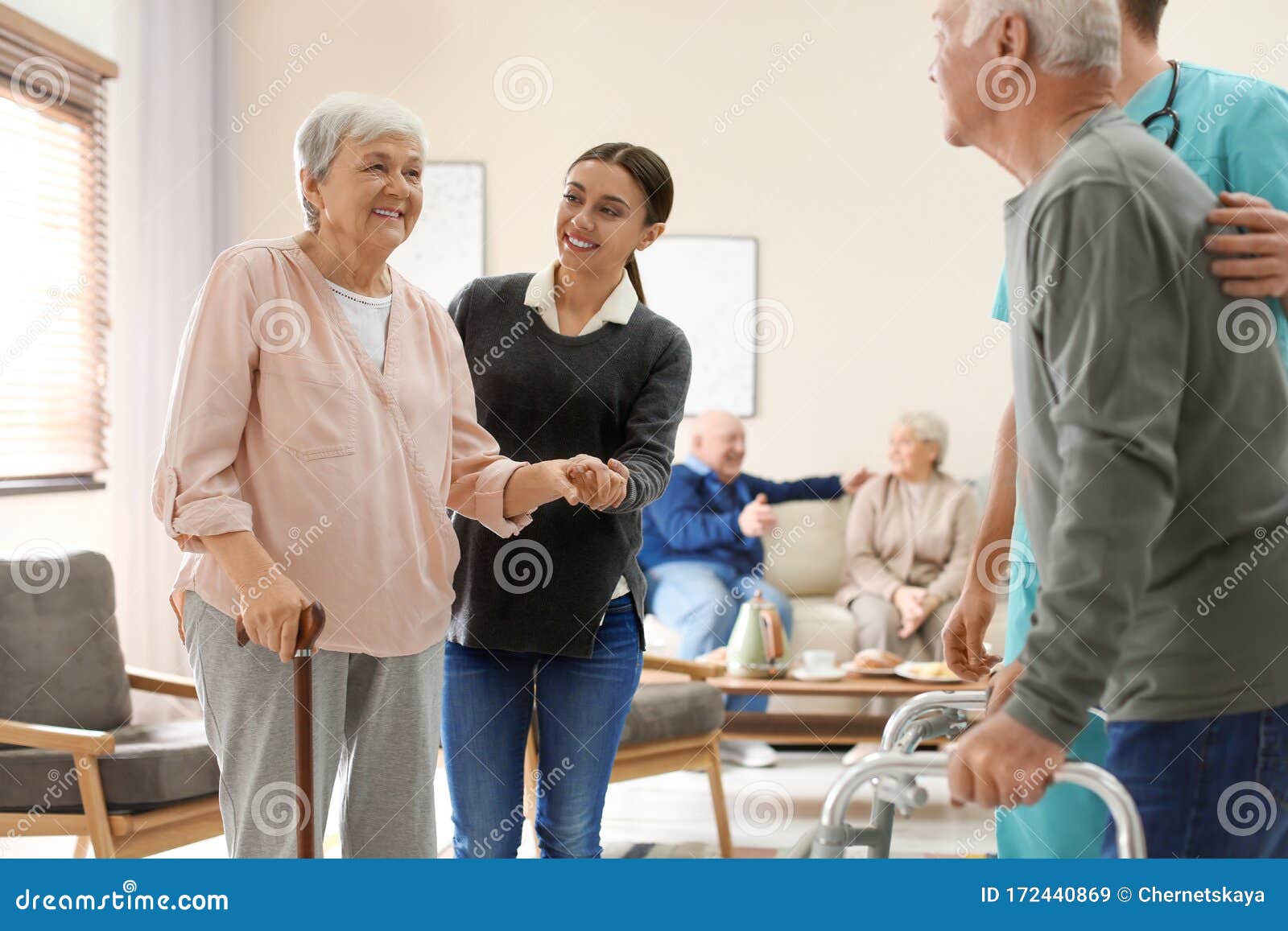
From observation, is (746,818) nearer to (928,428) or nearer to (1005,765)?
(928,428)

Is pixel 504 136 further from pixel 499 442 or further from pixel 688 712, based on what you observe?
pixel 499 442

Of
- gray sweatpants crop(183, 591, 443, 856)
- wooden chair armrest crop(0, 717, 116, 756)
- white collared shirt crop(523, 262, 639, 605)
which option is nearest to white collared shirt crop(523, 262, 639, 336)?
white collared shirt crop(523, 262, 639, 605)

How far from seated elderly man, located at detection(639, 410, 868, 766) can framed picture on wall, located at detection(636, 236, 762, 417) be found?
17.8 inches

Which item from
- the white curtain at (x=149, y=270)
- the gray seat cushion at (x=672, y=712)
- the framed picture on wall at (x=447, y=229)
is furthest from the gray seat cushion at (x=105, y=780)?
the framed picture on wall at (x=447, y=229)

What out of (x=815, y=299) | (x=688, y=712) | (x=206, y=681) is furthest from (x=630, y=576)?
(x=815, y=299)

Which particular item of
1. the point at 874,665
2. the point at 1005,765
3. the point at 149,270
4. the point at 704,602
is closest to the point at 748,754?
the point at 704,602

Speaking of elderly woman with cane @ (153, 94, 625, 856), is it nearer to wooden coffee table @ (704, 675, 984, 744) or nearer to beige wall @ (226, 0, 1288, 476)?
→ wooden coffee table @ (704, 675, 984, 744)

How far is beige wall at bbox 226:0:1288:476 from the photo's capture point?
4797mm

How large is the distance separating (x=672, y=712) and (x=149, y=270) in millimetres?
2477

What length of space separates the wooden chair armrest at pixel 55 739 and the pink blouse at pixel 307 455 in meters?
1.03

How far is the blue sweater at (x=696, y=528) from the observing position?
4.36 metres

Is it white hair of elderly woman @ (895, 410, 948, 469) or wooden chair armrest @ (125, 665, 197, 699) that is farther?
white hair of elderly woman @ (895, 410, 948, 469)

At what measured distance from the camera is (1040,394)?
0.93 meters

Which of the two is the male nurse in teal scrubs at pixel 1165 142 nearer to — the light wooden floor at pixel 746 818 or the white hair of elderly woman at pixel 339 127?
the white hair of elderly woman at pixel 339 127
